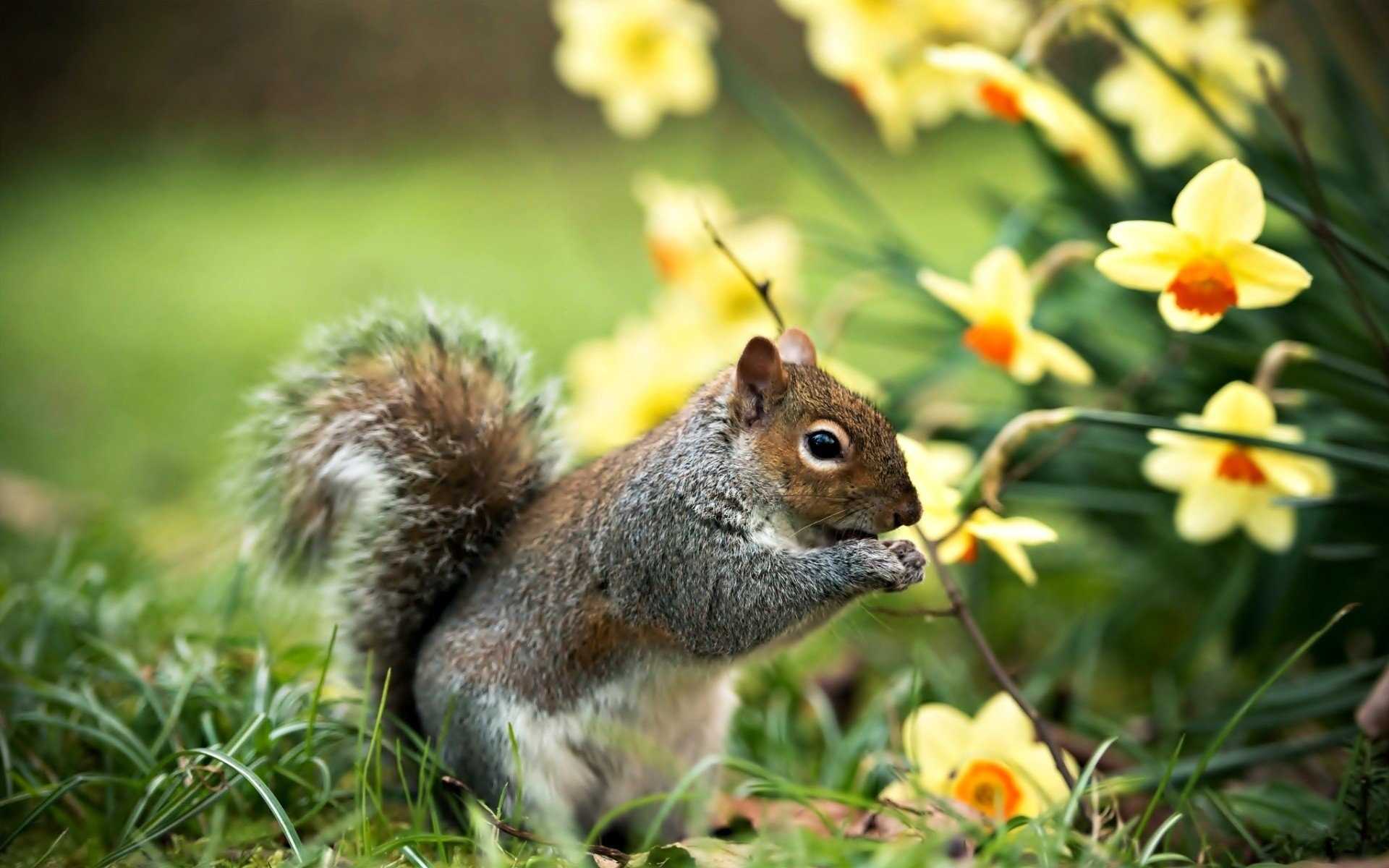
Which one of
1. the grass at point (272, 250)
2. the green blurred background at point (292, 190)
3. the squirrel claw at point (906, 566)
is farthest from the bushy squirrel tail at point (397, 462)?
the green blurred background at point (292, 190)

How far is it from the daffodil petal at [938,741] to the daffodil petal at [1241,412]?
471 millimetres

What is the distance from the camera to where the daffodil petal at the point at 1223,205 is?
130 centimetres

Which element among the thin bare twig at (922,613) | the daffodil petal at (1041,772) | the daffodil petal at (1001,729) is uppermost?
the thin bare twig at (922,613)

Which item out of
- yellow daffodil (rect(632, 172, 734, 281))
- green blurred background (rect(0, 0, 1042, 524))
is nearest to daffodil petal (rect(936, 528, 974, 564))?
yellow daffodil (rect(632, 172, 734, 281))

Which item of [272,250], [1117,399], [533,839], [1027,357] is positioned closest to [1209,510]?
[1117,399]

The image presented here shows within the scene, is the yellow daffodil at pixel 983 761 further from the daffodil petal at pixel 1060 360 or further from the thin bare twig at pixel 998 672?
the daffodil petal at pixel 1060 360

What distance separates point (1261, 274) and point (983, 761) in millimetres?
650

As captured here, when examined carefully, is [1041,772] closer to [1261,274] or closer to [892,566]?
[892,566]

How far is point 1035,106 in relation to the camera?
59.6 inches

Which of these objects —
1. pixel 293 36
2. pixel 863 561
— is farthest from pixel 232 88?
pixel 863 561

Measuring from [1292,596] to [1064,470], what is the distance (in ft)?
1.32

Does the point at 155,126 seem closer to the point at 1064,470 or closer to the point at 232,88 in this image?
the point at 232,88

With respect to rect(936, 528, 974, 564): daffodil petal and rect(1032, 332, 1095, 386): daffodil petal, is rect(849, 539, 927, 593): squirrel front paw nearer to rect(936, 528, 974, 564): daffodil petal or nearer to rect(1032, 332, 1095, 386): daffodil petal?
rect(936, 528, 974, 564): daffodil petal

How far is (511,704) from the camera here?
158 centimetres
